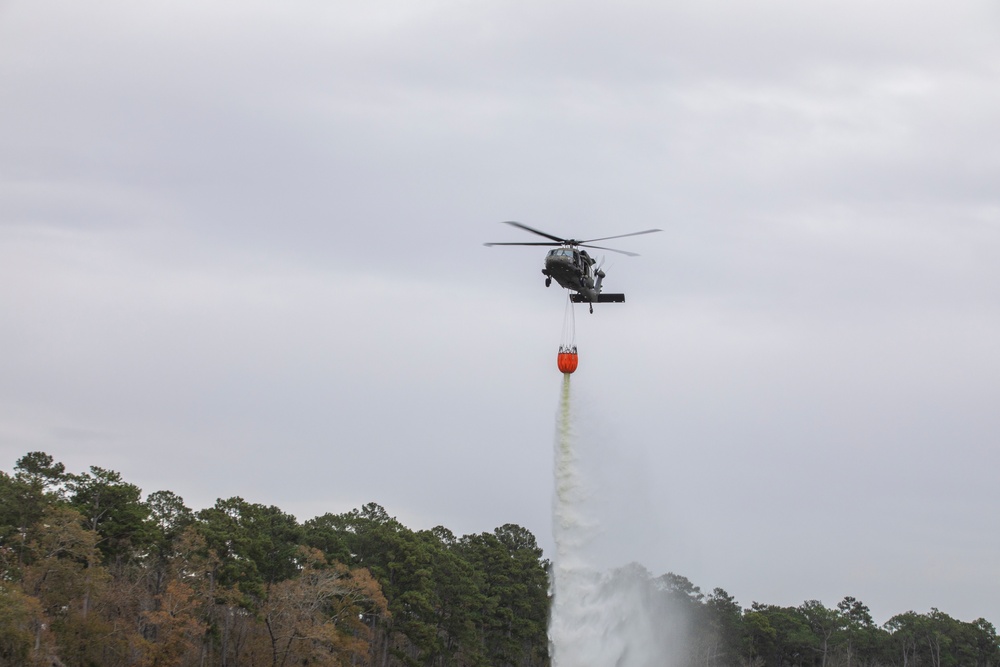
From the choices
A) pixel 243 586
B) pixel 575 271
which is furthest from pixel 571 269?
pixel 243 586

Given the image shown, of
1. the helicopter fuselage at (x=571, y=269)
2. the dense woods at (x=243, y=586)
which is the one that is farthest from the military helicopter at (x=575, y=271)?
the dense woods at (x=243, y=586)

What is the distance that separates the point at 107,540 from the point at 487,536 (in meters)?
38.5

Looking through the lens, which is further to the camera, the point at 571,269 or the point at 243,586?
the point at 243,586

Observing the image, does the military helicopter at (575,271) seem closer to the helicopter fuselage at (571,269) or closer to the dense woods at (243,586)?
the helicopter fuselage at (571,269)

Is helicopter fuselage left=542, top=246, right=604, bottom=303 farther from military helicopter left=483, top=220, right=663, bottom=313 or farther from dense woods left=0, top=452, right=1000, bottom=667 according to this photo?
dense woods left=0, top=452, right=1000, bottom=667

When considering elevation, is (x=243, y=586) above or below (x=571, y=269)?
below

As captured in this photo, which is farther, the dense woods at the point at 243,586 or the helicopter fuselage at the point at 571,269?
the dense woods at the point at 243,586

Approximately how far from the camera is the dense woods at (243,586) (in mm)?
73562

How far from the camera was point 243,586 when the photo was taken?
279 ft

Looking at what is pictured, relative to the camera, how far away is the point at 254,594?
85.8 meters

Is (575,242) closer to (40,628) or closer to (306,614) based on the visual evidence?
(306,614)

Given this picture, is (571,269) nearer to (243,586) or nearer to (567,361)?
(567,361)

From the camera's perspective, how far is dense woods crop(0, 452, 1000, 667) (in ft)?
241

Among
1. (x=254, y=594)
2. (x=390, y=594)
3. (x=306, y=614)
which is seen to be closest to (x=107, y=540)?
(x=254, y=594)
